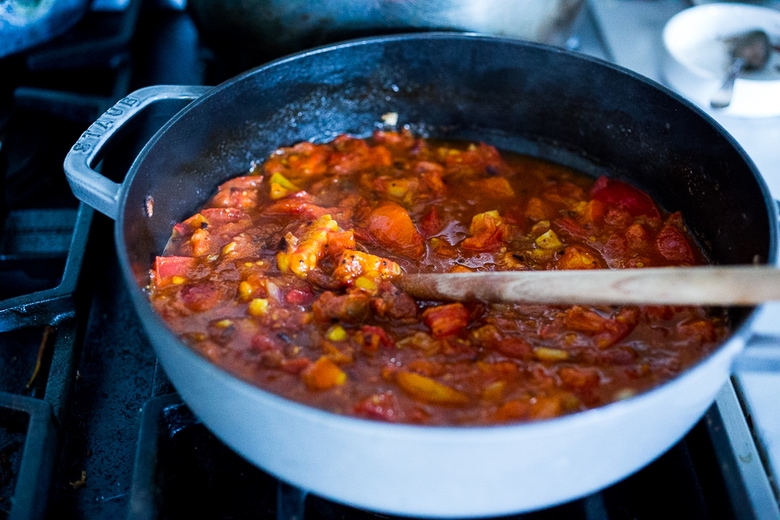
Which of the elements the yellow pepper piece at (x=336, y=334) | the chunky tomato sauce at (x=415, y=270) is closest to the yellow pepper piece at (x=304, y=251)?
the chunky tomato sauce at (x=415, y=270)

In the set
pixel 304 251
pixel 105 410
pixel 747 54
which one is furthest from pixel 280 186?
pixel 747 54

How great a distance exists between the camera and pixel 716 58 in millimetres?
3293

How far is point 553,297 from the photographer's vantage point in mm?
1809

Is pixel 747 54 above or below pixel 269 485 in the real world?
above

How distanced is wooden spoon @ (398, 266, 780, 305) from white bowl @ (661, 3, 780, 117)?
1.76 meters

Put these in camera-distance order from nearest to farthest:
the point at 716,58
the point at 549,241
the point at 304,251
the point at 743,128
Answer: the point at 304,251 → the point at 549,241 → the point at 743,128 → the point at 716,58

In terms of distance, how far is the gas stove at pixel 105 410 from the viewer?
182 centimetres

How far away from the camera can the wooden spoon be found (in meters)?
1.45

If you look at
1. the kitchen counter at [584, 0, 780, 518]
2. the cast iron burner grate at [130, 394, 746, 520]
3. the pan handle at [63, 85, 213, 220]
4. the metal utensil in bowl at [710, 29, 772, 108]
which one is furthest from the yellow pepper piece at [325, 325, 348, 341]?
the metal utensil in bowl at [710, 29, 772, 108]

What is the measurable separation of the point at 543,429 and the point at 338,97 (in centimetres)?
193

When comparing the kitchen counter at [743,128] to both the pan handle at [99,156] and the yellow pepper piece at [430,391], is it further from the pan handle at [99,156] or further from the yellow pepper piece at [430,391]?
the pan handle at [99,156]

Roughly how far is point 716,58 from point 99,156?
2.81m

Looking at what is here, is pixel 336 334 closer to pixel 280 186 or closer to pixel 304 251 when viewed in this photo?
pixel 304 251

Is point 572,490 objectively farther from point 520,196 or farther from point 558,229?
point 520,196
